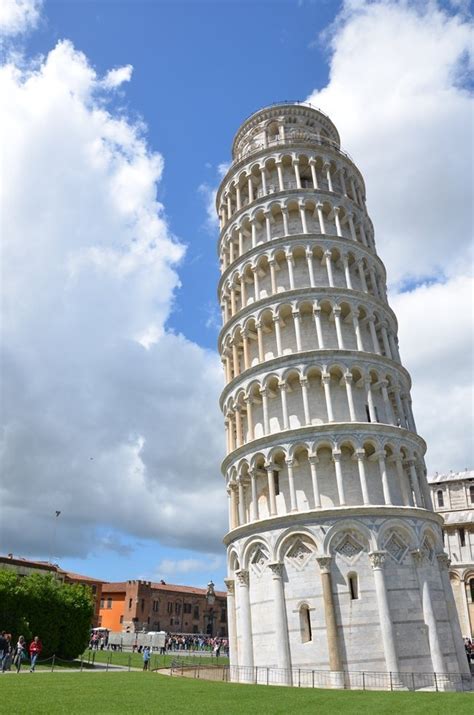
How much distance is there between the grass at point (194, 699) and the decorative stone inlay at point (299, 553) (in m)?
5.83

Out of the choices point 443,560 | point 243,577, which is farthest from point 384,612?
point 243,577

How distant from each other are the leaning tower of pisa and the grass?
14.7ft

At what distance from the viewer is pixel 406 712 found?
15.1 meters

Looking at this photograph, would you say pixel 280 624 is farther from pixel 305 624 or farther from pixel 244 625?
pixel 244 625

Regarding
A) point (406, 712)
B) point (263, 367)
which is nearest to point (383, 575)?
point (406, 712)

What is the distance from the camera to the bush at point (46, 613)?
33562 mm

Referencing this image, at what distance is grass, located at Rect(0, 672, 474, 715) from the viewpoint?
1481 centimetres

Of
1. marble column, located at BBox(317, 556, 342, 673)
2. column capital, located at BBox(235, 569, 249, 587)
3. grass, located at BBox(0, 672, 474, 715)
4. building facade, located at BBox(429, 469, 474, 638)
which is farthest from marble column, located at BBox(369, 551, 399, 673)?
building facade, located at BBox(429, 469, 474, 638)

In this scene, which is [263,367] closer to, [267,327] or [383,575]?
[267,327]

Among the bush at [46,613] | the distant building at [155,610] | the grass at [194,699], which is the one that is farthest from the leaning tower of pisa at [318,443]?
the distant building at [155,610]

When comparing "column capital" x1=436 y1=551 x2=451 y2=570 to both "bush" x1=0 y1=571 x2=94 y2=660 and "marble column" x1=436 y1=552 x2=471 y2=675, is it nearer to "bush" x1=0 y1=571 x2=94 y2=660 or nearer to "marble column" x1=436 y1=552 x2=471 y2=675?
"marble column" x1=436 y1=552 x2=471 y2=675

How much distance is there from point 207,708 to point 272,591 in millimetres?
12059

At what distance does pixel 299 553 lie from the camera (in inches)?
1053

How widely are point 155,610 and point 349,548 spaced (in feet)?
236
